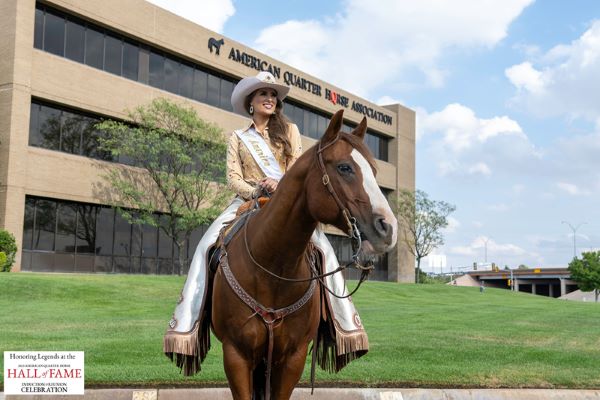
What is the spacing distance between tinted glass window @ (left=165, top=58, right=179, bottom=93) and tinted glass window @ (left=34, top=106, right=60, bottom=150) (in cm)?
843

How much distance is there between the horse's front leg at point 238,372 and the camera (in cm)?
443

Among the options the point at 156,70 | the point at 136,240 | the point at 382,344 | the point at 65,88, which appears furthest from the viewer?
the point at 156,70

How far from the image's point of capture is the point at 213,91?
43.5 meters

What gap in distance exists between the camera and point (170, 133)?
113 ft

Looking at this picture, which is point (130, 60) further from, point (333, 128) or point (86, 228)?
point (333, 128)

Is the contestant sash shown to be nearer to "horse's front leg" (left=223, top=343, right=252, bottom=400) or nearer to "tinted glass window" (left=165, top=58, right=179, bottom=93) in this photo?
"horse's front leg" (left=223, top=343, right=252, bottom=400)

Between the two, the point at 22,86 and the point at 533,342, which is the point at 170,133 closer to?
the point at 22,86

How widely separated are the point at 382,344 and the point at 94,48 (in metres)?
29.2

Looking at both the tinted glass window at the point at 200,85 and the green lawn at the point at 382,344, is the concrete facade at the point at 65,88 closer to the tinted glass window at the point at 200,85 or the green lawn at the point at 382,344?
the tinted glass window at the point at 200,85

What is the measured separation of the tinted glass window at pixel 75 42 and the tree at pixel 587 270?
61.9 metres

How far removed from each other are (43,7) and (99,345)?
1061 inches

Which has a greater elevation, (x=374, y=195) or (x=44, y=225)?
(x=44, y=225)

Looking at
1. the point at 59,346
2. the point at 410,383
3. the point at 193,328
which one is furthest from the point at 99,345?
the point at 193,328

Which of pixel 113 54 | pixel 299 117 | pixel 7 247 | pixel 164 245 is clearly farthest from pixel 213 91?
pixel 7 247
